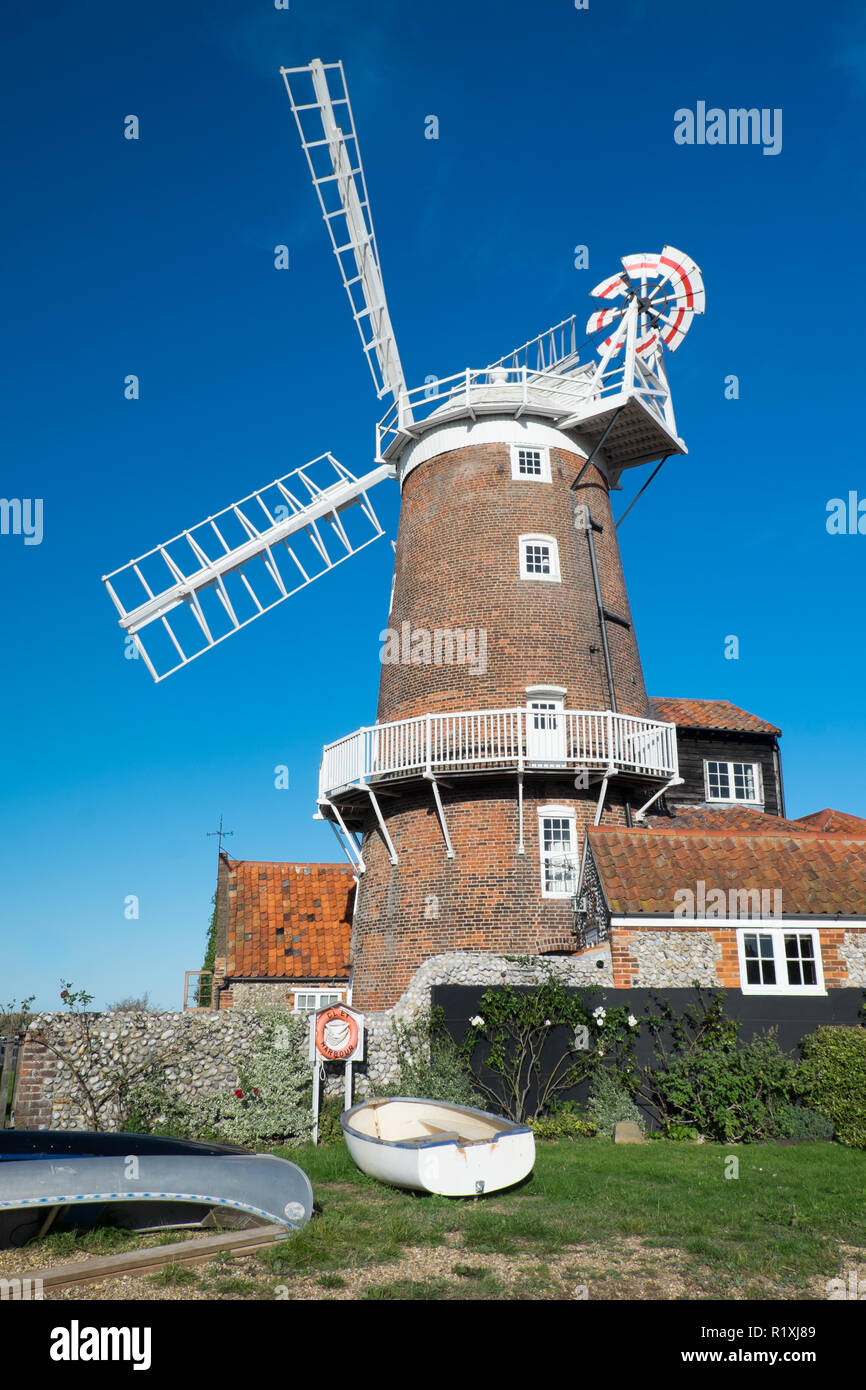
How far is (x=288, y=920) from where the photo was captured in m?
27.2

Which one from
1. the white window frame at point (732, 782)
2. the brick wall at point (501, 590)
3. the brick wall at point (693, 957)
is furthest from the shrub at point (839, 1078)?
the white window frame at point (732, 782)

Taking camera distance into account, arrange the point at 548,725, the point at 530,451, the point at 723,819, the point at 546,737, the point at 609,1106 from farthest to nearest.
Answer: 1. the point at 723,819
2. the point at 530,451
3. the point at 548,725
4. the point at 546,737
5. the point at 609,1106

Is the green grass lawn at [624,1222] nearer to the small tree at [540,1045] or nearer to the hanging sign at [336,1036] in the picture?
the small tree at [540,1045]

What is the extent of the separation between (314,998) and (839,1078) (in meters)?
14.8

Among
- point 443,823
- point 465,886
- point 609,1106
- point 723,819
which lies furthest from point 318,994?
point 609,1106

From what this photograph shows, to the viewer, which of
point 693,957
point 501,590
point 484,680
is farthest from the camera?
point 501,590

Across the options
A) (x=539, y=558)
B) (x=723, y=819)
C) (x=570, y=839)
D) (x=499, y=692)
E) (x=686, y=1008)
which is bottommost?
(x=686, y=1008)

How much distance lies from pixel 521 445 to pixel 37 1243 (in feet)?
58.1

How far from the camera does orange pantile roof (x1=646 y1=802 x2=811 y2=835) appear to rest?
72.7ft

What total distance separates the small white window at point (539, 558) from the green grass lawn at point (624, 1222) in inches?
467

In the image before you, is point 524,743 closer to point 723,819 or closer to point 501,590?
point 501,590

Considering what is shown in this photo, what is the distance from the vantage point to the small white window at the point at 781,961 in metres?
15.3

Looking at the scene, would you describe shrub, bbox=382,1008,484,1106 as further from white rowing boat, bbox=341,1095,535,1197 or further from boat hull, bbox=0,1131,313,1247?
boat hull, bbox=0,1131,313,1247
